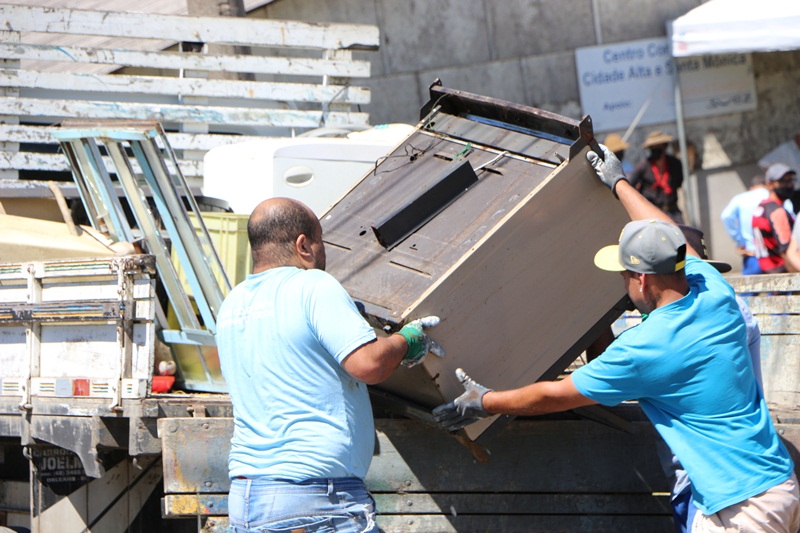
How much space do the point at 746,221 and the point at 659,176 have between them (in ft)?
3.76

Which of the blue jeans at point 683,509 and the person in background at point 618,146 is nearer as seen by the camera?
the blue jeans at point 683,509

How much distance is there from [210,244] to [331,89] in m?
2.73

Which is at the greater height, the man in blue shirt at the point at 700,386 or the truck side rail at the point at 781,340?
the man in blue shirt at the point at 700,386

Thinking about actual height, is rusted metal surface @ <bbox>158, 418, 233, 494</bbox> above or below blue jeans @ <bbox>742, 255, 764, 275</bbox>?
above

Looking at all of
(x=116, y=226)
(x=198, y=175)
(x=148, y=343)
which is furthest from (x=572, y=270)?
(x=198, y=175)

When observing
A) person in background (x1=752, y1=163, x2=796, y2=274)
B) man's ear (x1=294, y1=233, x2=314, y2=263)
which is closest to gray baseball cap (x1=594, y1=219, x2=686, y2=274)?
man's ear (x1=294, y1=233, x2=314, y2=263)

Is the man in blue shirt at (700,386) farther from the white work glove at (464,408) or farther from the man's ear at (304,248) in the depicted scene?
the man's ear at (304,248)

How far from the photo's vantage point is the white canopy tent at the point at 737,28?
773cm

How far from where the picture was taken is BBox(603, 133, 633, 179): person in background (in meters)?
8.57

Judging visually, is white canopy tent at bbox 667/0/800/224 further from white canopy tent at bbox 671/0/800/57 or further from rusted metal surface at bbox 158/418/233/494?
rusted metal surface at bbox 158/418/233/494

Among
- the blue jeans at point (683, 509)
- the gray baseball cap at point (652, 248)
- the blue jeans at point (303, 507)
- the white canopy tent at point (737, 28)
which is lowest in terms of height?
the blue jeans at point (683, 509)

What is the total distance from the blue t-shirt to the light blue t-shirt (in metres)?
0.69

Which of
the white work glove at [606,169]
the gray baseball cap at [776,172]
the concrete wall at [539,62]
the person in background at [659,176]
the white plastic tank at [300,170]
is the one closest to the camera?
the white work glove at [606,169]

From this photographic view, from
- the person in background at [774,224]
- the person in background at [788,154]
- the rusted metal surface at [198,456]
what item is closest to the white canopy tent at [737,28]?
→ the person in background at [774,224]
